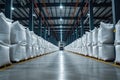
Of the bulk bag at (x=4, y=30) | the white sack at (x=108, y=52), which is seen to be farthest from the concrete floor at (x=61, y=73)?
the white sack at (x=108, y=52)

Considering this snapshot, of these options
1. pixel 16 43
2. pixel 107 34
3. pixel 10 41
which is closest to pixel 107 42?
pixel 107 34

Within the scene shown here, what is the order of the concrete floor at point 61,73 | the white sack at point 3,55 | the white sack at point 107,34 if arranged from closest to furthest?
the concrete floor at point 61,73 < the white sack at point 3,55 < the white sack at point 107,34

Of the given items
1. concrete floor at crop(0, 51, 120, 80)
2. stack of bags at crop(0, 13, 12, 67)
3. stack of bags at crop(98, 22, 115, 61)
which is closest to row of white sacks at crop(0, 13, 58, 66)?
stack of bags at crop(0, 13, 12, 67)

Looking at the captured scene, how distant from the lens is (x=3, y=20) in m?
4.81

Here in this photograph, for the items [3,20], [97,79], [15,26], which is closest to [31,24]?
[15,26]

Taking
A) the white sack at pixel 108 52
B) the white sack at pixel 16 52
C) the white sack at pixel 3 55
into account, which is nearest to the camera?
the white sack at pixel 3 55

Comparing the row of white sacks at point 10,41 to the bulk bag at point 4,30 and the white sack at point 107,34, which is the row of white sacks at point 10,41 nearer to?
the bulk bag at point 4,30

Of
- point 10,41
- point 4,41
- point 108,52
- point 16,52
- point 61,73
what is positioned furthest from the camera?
point 108,52

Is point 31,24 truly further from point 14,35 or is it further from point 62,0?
point 14,35

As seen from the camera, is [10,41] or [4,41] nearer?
[4,41]

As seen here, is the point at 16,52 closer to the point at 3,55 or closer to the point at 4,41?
the point at 4,41

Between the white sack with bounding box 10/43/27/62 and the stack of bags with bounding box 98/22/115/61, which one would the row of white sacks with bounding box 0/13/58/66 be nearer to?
the white sack with bounding box 10/43/27/62

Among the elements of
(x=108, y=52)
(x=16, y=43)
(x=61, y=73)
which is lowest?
(x=61, y=73)

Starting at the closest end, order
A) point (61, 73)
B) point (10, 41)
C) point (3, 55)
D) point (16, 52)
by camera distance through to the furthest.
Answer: point (61, 73) < point (3, 55) < point (16, 52) < point (10, 41)
